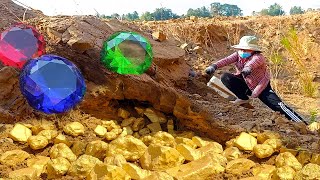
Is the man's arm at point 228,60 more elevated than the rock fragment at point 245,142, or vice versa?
the man's arm at point 228,60

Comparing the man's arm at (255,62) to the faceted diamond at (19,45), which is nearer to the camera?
the faceted diamond at (19,45)

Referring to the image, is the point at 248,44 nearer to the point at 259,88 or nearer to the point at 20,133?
the point at 259,88

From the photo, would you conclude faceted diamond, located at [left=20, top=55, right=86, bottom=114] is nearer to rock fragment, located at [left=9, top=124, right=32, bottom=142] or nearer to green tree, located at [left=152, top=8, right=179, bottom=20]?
rock fragment, located at [left=9, top=124, right=32, bottom=142]

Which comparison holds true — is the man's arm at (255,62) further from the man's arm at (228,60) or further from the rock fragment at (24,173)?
the rock fragment at (24,173)

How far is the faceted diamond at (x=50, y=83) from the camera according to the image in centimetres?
169

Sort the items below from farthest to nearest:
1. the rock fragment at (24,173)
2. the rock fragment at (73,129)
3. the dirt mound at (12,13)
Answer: the dirt mound at (12,13)
the rock fragment at (73,129)
the rock fragment at (24,173)

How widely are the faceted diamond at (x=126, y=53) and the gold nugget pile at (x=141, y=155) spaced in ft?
1.04

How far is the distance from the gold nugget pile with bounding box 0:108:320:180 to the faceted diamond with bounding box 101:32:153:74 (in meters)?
0.32

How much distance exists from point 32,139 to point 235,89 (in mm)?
2211

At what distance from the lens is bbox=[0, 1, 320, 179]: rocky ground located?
70.1 inches

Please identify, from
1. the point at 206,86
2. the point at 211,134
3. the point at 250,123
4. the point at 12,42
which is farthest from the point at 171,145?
the point at 206,86

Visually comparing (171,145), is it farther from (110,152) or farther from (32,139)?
(32,139)

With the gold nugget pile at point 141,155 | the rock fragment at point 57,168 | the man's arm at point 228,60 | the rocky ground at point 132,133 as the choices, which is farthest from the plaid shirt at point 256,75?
the rock fragment at point 57,168

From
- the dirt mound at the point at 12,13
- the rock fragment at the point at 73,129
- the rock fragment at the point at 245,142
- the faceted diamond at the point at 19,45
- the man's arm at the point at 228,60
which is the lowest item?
the rock fragment at the point at 245,142
